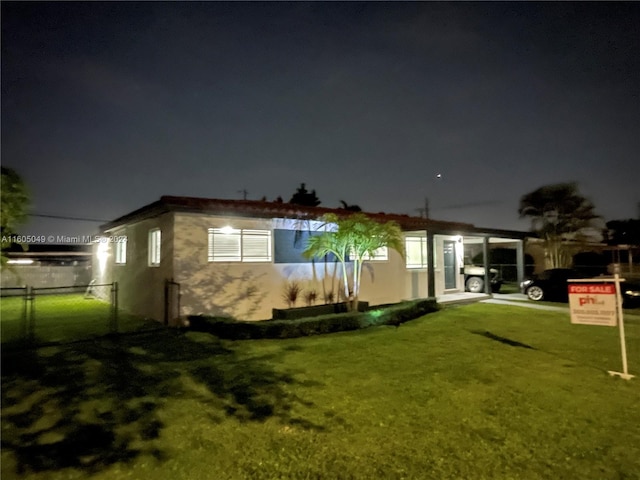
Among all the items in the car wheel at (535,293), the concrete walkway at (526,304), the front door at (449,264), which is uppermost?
the front door at (449,264)

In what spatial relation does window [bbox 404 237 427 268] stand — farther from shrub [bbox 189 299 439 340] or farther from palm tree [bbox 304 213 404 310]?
shrub [bbox 189 299 439 340]

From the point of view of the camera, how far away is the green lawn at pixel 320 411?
12.7 feet

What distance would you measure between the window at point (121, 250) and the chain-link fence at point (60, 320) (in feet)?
5.99

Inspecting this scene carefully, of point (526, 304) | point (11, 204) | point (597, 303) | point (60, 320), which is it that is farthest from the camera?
point (526, 304)

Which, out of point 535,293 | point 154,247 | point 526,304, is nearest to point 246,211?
point 154,247

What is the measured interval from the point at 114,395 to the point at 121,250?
447 inches

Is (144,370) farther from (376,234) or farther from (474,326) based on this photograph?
(474,326)

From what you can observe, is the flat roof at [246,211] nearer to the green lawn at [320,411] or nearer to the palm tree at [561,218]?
the green lawn at [320,411]

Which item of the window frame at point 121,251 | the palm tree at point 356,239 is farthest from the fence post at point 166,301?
the window frame at point 121,251

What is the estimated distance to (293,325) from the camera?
9.79 metres

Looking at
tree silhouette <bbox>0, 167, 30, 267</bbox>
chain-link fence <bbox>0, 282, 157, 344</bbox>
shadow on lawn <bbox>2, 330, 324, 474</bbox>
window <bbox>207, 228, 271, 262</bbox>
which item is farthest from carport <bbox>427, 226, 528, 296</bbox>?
tree silhouette <bbox>0, 167, 30, 267</bbox>

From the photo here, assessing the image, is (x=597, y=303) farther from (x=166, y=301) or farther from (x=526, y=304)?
(x=166, y=301)

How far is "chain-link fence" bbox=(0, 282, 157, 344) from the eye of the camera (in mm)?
9203

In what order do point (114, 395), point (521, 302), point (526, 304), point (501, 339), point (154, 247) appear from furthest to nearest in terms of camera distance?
1. point (521, 302)
2. point (526, 304)
3. point (154, 247)
4. point (501, 339)
5. point (114, 395)
